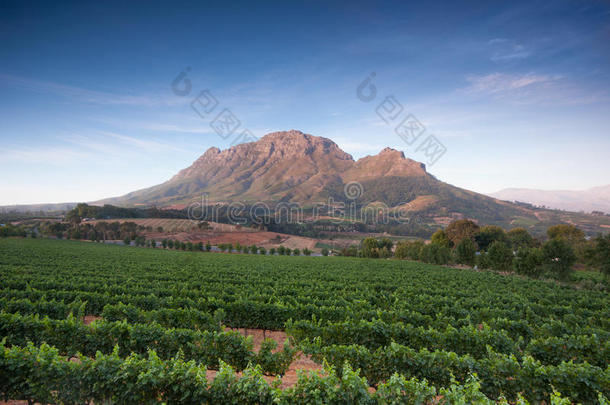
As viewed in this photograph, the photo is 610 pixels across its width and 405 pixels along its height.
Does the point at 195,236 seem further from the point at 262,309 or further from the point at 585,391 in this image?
the point at 585,391

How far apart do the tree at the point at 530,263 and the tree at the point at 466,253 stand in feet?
38.8

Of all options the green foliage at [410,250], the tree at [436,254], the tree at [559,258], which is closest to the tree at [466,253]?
the tree at [436,254]

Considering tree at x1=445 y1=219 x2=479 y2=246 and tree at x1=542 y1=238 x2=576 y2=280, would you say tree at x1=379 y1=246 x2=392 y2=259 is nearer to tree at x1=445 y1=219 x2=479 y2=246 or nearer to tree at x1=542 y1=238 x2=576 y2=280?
tree at x1=445 y1=219 x2=479 y2=246

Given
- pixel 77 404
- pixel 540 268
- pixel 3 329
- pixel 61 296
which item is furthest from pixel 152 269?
pixel 540 268

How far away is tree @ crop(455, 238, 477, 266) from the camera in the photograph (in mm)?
61875

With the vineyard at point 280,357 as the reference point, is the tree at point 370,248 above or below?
below

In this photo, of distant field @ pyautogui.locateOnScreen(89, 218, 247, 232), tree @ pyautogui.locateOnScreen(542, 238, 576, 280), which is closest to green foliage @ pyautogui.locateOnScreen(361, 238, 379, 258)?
tree @ pyautogui.locateOnScreen(542, 238, 576, 280)

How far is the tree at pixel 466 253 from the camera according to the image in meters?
61.9

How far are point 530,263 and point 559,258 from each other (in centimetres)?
425

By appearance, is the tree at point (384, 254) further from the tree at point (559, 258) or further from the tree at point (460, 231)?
the tree at point (559, 258)

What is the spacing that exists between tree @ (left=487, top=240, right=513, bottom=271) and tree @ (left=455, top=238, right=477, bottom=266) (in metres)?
6.18

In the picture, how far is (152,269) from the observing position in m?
37.2

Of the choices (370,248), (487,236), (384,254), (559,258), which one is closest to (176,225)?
(370,248)

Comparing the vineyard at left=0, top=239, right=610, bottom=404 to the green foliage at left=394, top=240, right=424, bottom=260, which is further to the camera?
the green foliage at left=394, top=240, right=424, bottom=260
